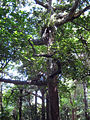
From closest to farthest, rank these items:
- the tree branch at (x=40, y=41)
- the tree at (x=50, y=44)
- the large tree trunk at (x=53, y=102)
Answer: the tree at (x=50, y=44)
the large tree trunk at (x=53, y=102)
the tree branch at (x=40, y=41)

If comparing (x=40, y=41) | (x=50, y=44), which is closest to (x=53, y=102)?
(x=50, y=44)

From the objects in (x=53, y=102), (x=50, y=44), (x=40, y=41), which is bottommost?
(x=53, y=102)

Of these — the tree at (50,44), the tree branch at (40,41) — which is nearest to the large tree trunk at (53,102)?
the tree at (50,44)

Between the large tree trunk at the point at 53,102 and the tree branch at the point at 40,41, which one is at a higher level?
the tree branch at the point at 40,41

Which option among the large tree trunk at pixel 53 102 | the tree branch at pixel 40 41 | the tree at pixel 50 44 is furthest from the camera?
the tree branch at pixel 40 41

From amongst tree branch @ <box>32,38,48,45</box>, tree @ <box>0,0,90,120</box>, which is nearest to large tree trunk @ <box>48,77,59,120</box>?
tree @ <box>0,0,90,120</box>

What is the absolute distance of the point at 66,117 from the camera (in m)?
24.4

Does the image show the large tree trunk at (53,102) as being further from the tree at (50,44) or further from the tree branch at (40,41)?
the tree branch at (40,41)

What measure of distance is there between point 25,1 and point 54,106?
6.16 m

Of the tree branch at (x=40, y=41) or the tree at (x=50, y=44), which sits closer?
the tree at (x=50, y=44)

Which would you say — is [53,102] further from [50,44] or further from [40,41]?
[40,41]

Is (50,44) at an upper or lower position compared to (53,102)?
upper

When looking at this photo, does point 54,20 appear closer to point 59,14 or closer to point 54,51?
point 59,14

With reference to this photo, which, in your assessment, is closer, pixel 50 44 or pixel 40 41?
pixel 50 44
